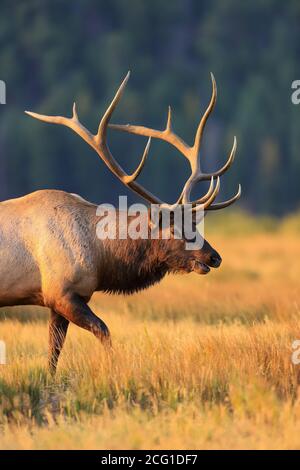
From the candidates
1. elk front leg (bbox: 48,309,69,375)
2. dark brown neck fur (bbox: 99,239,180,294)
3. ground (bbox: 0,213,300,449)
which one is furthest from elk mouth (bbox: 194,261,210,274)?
elk front leg (bbox: 48,309,69,375)

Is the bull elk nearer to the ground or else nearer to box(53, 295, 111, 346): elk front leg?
box(53, 295, 111, 346): elk front leg

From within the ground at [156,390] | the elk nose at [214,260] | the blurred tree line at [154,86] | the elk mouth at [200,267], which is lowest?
the ground at [156,390]

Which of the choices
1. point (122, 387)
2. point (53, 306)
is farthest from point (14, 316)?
point (122, 387)

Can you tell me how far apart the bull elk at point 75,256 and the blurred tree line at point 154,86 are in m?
42.1

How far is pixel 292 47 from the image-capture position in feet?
211

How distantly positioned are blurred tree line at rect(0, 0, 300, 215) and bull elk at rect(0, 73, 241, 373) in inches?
1656

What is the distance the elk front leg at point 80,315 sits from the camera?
8625mm

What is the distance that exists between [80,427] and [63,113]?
49.2 m

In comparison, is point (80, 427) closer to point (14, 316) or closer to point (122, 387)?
point (122, 387)

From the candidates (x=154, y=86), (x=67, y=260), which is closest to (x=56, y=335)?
(x=67, y=260)

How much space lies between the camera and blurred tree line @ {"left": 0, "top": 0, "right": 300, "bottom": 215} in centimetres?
5316

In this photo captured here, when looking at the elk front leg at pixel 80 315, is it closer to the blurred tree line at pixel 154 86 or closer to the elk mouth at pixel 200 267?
the elk mouth at pixel 200 267

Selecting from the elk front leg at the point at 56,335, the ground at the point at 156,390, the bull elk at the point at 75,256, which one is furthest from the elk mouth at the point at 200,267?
the elk front leg at the point at 56,335

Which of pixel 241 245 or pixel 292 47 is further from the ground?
pixel 292 47
